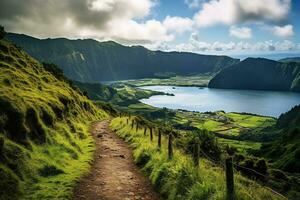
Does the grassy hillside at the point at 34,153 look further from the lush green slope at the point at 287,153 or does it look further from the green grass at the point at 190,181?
the lush green slope at the point at 287,153

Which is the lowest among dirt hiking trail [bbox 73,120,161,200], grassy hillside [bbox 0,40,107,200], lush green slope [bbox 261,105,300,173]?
lush green slope [bbox 261,105,300,173]

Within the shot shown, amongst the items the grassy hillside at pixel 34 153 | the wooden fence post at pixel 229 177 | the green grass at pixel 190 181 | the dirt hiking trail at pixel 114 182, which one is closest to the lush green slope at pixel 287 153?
the dirt hiking trail at pixel 114 182

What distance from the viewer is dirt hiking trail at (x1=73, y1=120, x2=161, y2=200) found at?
1716cm

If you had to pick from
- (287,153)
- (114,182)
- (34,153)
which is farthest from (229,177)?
(287,153)

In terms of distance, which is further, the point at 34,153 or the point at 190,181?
the point at 34,153

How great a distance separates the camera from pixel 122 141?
1495 inches

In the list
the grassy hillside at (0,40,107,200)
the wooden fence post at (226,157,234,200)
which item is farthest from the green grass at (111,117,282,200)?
the grassy hillside at (0,40,107,200)

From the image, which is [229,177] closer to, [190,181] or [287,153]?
[190,181]

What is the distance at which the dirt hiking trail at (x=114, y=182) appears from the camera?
675 inches

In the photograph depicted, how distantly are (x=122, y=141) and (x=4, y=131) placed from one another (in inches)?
740

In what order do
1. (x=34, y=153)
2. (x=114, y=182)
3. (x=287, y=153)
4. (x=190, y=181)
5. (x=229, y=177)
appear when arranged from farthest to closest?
(x=287, y=153), (x=34, y=153), (x=114, y=182), (x=190, y=181), (x=229, y=177)

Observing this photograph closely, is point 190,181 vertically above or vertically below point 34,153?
above

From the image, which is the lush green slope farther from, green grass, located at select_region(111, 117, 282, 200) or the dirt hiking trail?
green grass, located at select_region(111, 117, 282, 200)

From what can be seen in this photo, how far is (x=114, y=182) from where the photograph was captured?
19.8 m
